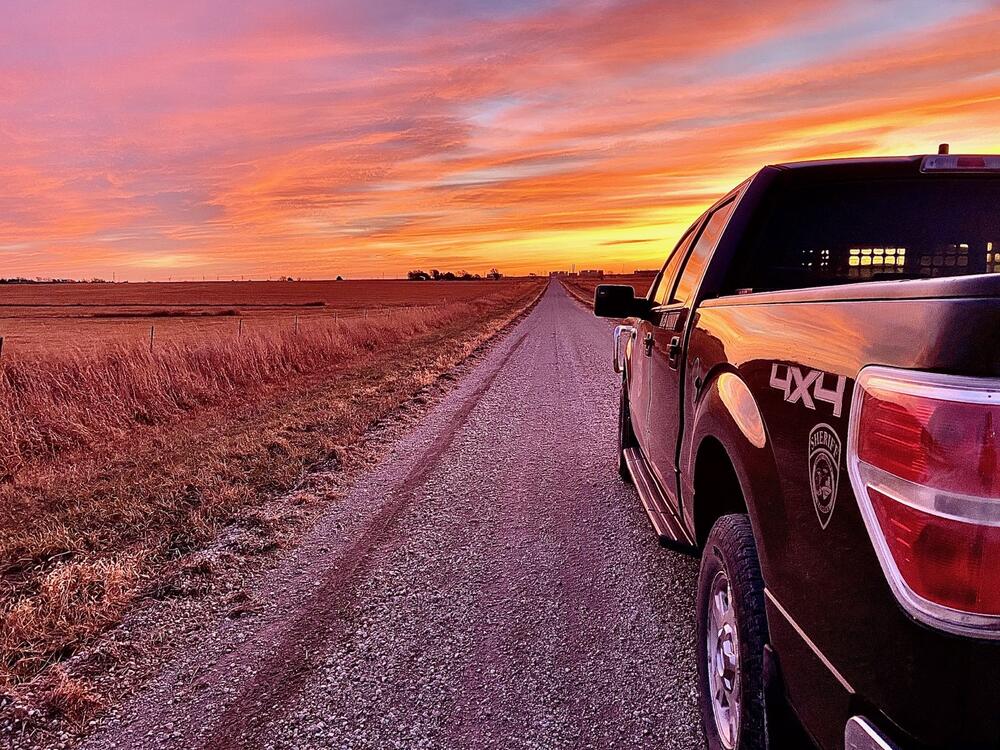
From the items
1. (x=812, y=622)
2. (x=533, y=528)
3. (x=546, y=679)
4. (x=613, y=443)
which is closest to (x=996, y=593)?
(x=812, y=622)

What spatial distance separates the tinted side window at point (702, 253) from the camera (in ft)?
9.49

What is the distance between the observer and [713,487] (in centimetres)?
237

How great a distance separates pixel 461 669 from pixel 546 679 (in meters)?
0.38

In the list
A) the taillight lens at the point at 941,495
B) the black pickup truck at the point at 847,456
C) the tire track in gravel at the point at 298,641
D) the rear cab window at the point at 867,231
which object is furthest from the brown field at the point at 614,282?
the taillight lens at the point at 941,495

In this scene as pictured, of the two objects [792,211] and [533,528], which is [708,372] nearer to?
[792,211]

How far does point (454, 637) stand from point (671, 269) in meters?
2.71

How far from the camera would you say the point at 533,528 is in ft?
14.3

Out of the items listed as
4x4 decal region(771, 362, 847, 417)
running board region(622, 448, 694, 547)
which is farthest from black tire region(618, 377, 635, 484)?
4x4 decal region(771, 362, 847, 417)

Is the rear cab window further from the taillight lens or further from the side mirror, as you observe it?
the taillight lens

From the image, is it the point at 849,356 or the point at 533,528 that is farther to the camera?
the point at 533,528

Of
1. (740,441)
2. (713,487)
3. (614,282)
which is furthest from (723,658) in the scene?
(614,282)

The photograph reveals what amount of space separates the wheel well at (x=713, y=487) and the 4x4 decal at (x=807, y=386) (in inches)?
23.4

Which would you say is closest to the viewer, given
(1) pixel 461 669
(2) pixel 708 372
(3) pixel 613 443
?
(2) pixel 708 372

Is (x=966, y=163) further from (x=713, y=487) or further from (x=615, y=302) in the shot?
(x=615, y=302)
